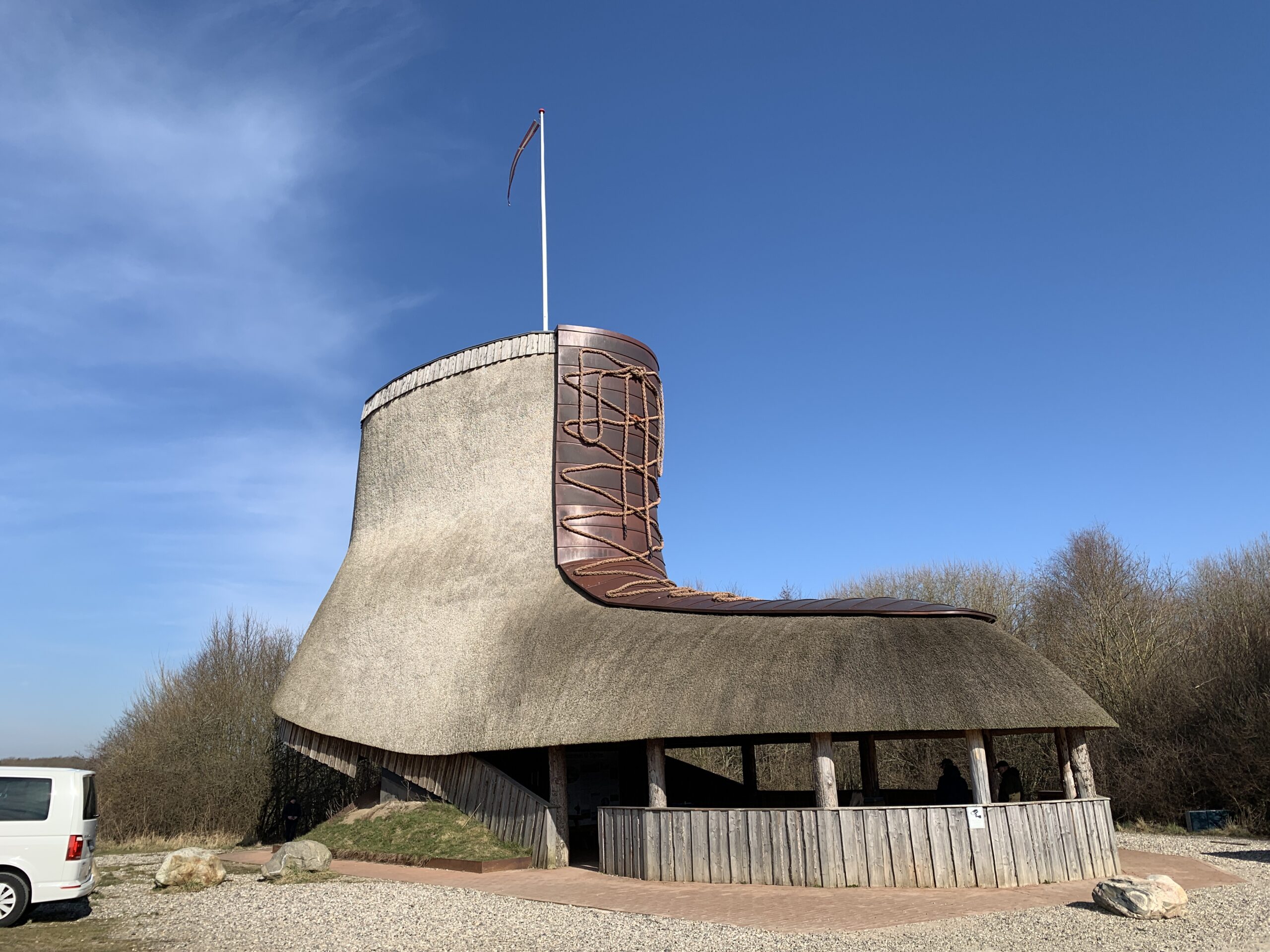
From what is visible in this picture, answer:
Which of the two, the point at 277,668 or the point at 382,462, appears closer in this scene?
the point at 382,462

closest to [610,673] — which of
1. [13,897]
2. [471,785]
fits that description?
[471,785]

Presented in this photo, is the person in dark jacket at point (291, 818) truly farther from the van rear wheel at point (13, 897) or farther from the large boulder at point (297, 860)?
the van rear wheel at point (13, 897)

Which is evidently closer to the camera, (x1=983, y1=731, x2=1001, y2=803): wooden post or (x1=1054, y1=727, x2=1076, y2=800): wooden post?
(x1=1054, y1=727, x2=1076, y2=800): wooden post

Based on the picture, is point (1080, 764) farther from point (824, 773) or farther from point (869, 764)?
point (869, 764)

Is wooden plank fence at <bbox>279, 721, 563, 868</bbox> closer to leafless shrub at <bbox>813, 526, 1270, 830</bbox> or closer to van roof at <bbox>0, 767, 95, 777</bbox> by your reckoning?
van roof at <bbox>0, 767, 95, 777</bbox>

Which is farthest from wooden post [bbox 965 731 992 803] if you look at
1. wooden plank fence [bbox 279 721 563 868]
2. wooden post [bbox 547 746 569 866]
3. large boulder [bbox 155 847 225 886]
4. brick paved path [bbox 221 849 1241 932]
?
large boulder [bbox 155 847 225 886]

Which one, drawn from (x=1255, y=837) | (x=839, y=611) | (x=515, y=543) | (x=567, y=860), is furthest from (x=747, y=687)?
(x=1255, y=837)

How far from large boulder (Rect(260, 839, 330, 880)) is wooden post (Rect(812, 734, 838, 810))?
25.5 ft

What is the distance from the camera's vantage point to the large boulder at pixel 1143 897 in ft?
29.3

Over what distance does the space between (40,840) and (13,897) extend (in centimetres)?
64

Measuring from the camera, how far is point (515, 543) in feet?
58.5

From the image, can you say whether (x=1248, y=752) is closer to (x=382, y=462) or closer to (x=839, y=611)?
(x=839, y=611)

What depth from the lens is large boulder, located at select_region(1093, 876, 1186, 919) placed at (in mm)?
8922

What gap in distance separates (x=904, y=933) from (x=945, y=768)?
516 centimetres
